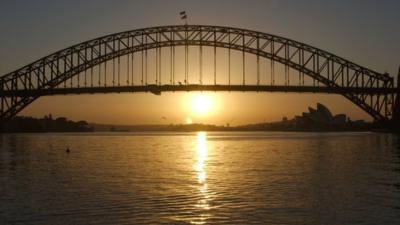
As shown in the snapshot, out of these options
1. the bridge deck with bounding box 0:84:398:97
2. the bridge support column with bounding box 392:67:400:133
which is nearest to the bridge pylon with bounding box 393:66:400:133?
the bridge support column with bounding box 392:67:400:133

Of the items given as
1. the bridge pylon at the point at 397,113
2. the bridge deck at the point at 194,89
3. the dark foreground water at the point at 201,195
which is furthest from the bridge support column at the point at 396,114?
the dark foreground water at the point at 201,195

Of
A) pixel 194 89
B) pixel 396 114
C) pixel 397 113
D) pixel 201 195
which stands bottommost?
pixel 201 195

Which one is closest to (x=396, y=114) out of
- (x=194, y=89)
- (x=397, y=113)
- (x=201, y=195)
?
(x=397, y=113)

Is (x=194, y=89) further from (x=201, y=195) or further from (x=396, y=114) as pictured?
(x=201, y=195)

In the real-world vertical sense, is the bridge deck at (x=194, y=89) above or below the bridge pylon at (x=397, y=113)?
above

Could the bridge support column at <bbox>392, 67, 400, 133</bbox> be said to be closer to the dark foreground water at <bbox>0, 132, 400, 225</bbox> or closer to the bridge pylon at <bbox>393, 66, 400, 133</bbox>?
the bridge pylon at <bbox>393, 66, 400, 133</bbox>

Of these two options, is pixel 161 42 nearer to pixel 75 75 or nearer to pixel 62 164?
pixel 75 75

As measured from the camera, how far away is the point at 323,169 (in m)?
34.7

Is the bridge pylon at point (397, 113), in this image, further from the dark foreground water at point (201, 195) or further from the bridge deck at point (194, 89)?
the dark foreground water at point (201, 195)

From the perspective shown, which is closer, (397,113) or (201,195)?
(201,195)

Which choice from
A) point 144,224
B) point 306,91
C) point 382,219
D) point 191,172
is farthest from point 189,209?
point 306,91

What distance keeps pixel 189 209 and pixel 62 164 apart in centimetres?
2193

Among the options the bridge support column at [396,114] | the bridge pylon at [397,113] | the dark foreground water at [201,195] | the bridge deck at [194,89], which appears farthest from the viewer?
the bridge pylon at [397,113]

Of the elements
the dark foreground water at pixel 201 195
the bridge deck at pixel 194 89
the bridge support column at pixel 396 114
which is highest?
the bridge deck at pixel 194 89
